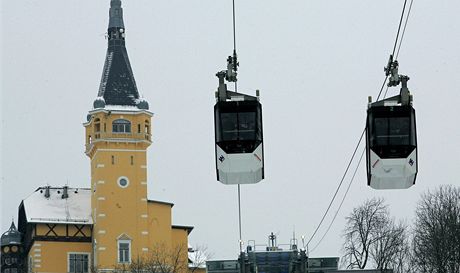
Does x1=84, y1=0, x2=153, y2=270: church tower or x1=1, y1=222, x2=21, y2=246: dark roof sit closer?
x1=84, y1=0, x2=153, y2=270: church tower

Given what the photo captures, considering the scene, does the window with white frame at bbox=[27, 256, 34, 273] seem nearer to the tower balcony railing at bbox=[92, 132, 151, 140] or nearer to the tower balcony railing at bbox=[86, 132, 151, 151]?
the tower balcony railing at bbox=[86, 132, 151, 151]

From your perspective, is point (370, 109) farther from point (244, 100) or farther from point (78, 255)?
point (78, 255)

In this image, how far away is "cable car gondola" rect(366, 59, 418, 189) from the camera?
1398 inches

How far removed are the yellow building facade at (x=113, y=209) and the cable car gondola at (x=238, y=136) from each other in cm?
10045

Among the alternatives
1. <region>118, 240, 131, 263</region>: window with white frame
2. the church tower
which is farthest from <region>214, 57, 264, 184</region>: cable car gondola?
<region>118, 240, 131, 263</region>: window with white frame

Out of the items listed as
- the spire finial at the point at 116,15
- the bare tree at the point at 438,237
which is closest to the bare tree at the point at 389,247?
the bare tree at the point at 438,237

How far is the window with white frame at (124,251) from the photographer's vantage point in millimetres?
137000

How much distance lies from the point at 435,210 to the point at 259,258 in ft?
148

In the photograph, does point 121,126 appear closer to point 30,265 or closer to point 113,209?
point 113,209

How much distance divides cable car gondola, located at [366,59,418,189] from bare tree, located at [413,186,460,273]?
62.4 meters

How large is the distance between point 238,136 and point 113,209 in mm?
103466

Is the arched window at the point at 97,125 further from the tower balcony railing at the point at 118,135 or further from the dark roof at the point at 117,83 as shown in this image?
the dark roof at the point at 117,83

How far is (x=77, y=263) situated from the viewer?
13975cm

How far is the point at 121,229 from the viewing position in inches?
5433
